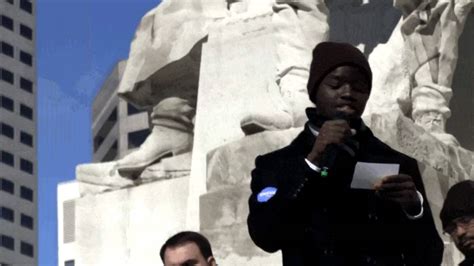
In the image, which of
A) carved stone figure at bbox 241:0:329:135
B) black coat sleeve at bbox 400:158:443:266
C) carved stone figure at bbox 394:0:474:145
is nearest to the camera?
black coat sleeve at bbox 400:158:443:266

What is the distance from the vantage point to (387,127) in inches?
516

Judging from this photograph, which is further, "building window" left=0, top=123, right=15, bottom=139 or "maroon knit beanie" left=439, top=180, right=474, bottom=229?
"building window" left=0, top=123, right=15, bottom=139

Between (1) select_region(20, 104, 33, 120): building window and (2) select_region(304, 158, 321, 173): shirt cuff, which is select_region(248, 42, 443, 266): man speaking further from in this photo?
(1) select_region(20, 104, 33, 120): building window

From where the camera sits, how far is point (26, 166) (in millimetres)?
104188

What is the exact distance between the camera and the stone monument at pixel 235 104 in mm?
13211

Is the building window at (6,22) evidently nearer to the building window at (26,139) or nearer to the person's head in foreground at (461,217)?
the building window at (26,139)

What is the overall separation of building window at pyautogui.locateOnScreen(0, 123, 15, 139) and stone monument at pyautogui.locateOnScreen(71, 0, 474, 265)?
3370 inches

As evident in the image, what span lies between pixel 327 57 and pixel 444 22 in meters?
6.70

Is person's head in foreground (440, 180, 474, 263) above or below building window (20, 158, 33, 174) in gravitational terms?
above

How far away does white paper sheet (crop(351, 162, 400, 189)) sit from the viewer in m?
7.71

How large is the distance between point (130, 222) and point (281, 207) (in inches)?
291

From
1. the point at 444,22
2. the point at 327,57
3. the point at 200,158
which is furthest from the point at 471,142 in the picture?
the point at 327,57

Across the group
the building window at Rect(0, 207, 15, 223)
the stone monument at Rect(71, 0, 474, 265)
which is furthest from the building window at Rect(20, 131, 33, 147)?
the stone monument at Rect(71, 0, 474, 265)

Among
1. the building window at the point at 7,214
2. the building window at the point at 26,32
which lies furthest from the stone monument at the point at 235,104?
the building window at the point at 26,32
